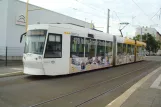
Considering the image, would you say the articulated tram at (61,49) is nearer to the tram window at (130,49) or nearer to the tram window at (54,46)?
the tram window at (54,46)

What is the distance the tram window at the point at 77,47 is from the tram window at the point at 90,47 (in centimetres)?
62

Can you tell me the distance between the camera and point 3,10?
27.5 metres

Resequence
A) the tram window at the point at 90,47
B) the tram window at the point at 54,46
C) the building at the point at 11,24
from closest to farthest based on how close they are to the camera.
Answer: the tram window at the point at 54,46 < the tram window at the point at 90,47 < the building at the point at 11,24

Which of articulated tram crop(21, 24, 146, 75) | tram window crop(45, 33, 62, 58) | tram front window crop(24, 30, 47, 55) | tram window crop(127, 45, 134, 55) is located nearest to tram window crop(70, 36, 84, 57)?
articulated tram crop(21, 24, 146, 75)

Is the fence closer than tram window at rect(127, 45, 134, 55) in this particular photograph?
Yes

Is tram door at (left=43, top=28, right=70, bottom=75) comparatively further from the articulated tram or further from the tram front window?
the tram front window


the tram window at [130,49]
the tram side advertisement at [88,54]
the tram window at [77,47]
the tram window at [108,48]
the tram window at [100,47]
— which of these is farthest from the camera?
the tram window at [130,49]

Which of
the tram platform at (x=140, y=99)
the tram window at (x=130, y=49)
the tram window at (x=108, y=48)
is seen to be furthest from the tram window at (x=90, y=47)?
the tram window at (x=130, y=49)

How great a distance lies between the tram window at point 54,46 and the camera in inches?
517

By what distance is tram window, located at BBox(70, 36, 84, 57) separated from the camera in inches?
591

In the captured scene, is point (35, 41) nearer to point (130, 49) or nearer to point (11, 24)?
point (11, 24)

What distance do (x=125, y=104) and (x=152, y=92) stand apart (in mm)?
2622

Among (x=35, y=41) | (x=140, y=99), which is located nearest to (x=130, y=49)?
(x=35, y=41)

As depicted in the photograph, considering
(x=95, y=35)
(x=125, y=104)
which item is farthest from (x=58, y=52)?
(x=125, y=104)
